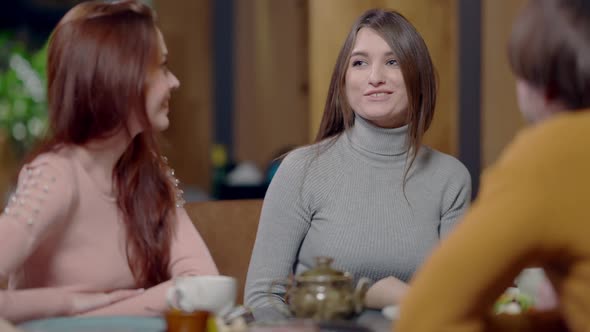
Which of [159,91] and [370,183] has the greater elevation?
[159,91]

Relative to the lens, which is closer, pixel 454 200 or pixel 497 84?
pixel 454 200

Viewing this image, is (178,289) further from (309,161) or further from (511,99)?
(511,99)

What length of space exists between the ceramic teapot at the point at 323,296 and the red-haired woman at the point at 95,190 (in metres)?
0.26

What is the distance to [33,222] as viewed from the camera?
4.99 ft

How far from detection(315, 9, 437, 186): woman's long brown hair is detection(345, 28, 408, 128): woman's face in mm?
15

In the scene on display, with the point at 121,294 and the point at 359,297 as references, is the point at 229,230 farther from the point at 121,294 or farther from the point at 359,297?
the point at 359,297

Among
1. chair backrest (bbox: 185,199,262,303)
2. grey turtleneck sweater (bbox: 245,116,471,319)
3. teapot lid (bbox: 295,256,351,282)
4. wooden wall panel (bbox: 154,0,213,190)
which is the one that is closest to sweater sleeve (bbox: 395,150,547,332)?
teapot lid (bbox: 295,256,351,282)

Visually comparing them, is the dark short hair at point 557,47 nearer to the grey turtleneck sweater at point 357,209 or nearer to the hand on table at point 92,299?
the hand on table at point 92,299

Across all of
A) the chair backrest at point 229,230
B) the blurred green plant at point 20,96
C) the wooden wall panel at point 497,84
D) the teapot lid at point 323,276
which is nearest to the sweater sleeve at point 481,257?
the teapot lid at point 323,276

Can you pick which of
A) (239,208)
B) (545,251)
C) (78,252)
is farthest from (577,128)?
(239,208)

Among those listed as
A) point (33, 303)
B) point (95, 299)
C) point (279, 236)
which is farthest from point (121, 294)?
point (279, 236)

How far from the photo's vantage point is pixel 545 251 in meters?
1.13

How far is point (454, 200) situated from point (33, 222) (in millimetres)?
1027

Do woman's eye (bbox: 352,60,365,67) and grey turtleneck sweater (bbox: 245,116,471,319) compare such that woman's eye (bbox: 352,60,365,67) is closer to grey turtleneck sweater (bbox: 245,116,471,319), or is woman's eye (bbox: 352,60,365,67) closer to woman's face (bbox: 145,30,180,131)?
grey turtleneck sweater (bbox: 245,116,471,319)
